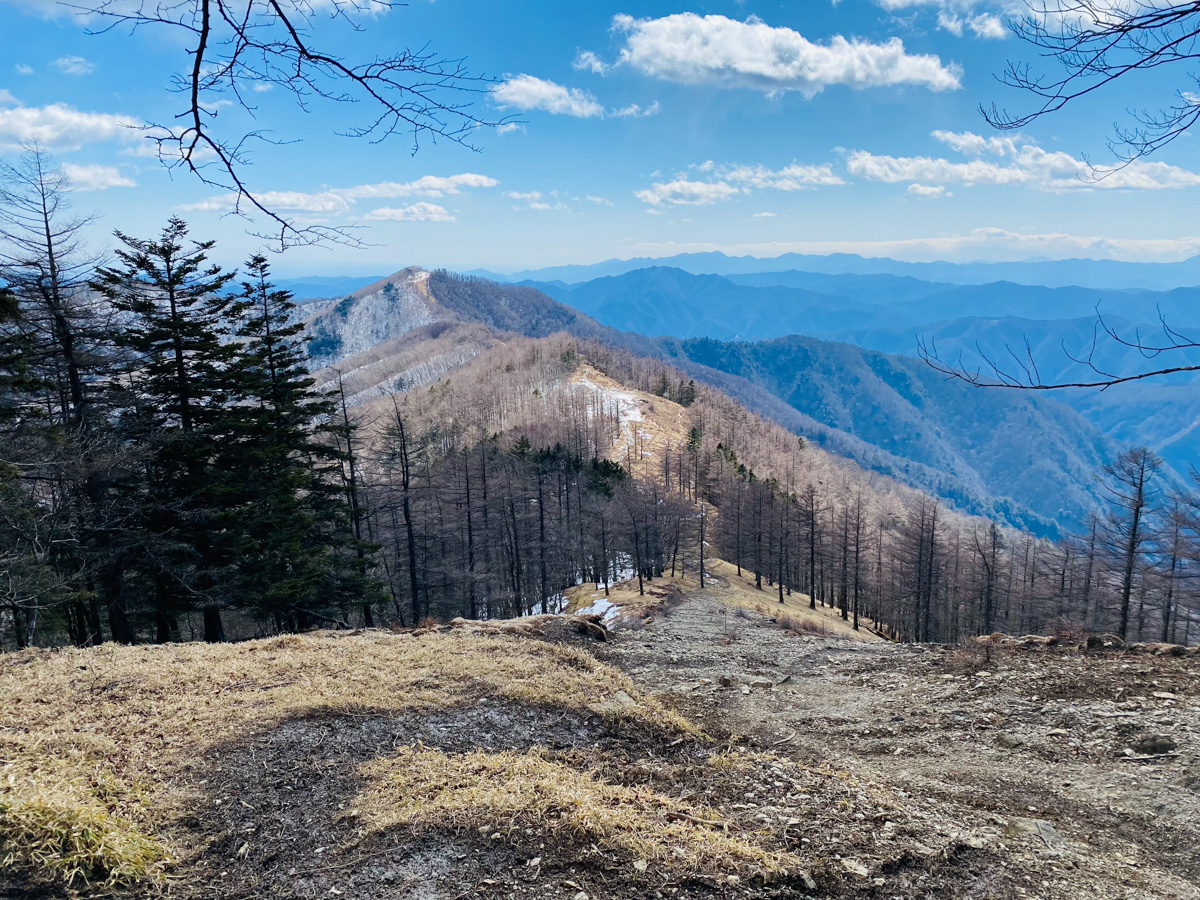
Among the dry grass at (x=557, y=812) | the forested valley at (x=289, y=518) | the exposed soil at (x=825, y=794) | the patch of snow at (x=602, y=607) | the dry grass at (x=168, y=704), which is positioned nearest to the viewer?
the dry grass at (x=168, y=704)

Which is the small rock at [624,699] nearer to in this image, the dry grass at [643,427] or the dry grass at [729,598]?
the dry grass at [729,598]

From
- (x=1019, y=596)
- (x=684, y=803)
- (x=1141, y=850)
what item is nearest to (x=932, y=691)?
(x=1141, y=850)

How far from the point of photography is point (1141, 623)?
35000 millimetres

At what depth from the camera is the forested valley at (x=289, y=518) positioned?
15.5 meters

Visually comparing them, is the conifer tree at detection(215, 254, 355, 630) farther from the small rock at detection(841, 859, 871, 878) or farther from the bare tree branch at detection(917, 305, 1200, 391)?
the bare tree branch at detection(917, 305, 1200, 391)

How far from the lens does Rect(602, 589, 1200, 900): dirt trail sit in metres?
5.19

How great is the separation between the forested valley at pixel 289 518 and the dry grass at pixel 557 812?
37.1 ft

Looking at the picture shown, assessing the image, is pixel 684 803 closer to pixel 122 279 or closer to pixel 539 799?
pixel 539 799

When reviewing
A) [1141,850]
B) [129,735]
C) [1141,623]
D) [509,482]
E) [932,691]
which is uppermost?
[129,735]

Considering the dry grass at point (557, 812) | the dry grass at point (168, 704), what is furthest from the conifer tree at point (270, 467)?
the dry grass at point (557, 812)

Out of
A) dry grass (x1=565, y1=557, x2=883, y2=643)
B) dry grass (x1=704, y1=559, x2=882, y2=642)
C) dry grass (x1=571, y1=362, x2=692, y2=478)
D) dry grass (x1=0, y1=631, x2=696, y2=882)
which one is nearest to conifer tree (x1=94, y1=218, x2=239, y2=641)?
dry grass (x1=0, y1=631, x2=696, y2=882)

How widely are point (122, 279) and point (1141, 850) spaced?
23.7 m

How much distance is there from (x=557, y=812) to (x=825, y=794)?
2.82m

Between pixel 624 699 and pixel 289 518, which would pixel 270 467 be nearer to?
pixel 289 518
